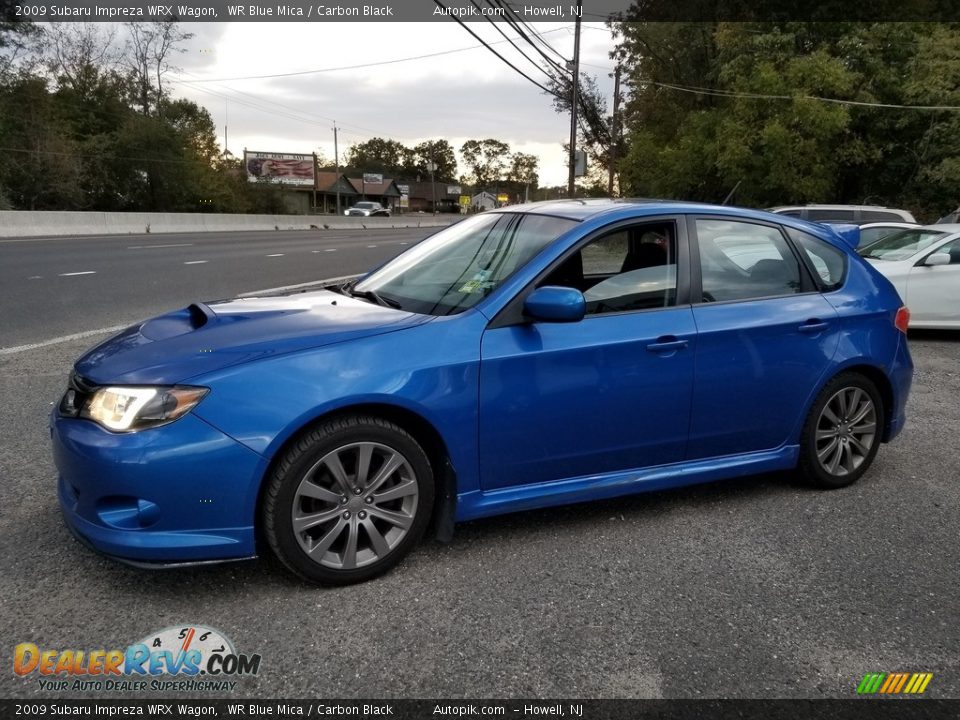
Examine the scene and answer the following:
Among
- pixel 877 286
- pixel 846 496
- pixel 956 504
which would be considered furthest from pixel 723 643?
pixel 877 286

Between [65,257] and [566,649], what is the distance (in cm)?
1641

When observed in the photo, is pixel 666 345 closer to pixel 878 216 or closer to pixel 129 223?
pixel 878 216

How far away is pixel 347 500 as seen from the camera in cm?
319

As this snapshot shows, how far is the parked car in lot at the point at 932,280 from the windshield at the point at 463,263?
6946mm

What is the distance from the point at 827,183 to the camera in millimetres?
27406

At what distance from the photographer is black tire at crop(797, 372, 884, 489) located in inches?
171

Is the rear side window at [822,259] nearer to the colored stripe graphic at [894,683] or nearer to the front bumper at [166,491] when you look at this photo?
the colored stripe graphic at [894,683]

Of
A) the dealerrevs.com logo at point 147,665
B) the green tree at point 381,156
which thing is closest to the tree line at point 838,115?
the dealerrevs.com logo at point 147,665

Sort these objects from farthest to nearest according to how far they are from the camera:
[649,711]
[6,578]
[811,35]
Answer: [811,35]
[6,578]
[649,711]

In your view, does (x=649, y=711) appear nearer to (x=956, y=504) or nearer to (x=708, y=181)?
(x=956, y=504)

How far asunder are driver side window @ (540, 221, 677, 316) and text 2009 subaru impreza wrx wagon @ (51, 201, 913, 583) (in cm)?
1

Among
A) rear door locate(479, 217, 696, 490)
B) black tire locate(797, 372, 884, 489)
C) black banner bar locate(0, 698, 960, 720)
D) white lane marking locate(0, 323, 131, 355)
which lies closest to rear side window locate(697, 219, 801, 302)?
rear door locate(479, 217, 696, 490)

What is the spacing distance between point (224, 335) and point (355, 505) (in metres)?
0.89

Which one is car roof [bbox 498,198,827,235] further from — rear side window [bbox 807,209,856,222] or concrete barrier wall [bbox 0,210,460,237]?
concrete barrier wall [bbox 0,210,460,237]
